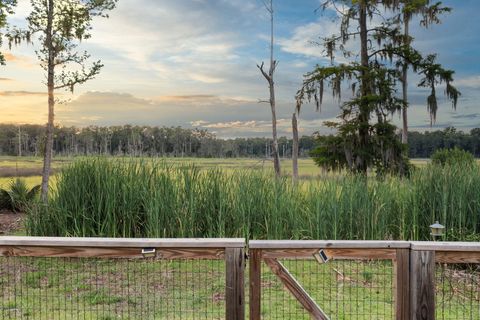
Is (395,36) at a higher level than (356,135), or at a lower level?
higher

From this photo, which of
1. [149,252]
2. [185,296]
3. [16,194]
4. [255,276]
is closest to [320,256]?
[255,276]

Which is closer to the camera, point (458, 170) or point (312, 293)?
point (312, 293)

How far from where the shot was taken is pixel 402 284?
3.12m

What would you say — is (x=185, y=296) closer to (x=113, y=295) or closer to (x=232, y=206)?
(x=113, y=295)

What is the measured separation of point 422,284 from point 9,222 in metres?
11.0

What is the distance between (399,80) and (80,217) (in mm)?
12389

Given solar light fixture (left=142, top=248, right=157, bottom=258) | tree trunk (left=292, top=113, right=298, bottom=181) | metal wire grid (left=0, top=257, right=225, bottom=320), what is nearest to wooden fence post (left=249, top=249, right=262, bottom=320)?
solar light fixture (left=142, top=248, right=157, bottom=258)

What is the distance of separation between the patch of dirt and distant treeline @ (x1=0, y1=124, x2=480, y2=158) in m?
1.89

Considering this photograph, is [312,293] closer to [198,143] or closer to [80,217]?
[80,217]

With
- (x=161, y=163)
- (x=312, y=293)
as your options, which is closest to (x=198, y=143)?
(x=161, y=163)

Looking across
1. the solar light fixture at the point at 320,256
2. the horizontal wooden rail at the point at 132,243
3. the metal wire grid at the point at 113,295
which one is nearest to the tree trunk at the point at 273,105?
the metal wire grid at the point at 113,295

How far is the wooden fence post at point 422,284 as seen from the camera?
3.08 m

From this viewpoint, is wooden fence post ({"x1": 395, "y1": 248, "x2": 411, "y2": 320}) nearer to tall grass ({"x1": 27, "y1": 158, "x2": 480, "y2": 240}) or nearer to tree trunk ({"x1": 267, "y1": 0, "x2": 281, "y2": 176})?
tall grass ({"x1": 27, "y1": 158, "x2": 480, "y2": 240})

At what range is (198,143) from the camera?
114 ft
